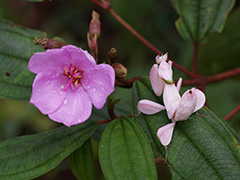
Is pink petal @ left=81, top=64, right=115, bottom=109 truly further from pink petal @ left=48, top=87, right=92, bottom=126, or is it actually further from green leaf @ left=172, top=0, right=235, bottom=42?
green leaf @ left=172, top=0, right=235, bottom=42

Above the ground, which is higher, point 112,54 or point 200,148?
point 112,54

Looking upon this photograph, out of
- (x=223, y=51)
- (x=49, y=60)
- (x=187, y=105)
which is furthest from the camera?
(x=223, y=51)

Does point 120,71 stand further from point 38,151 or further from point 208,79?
point 208,79

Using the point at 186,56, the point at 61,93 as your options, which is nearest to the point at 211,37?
the point at 186,56

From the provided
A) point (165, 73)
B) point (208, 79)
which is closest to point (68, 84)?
point (165, 73)

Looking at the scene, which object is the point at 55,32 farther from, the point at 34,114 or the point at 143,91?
the point at 143,91

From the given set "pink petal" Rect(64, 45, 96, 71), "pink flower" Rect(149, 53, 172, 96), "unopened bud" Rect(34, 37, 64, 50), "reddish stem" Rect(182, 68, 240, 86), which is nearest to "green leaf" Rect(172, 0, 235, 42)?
"reddish stem" Rect(182, 68, 240, 86)

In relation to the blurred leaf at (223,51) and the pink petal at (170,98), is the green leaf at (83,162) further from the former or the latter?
the blurred leaf at (223,51)

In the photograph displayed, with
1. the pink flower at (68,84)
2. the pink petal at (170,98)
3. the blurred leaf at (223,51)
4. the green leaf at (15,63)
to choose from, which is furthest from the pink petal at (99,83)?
the blurred leaf at (223,51)
